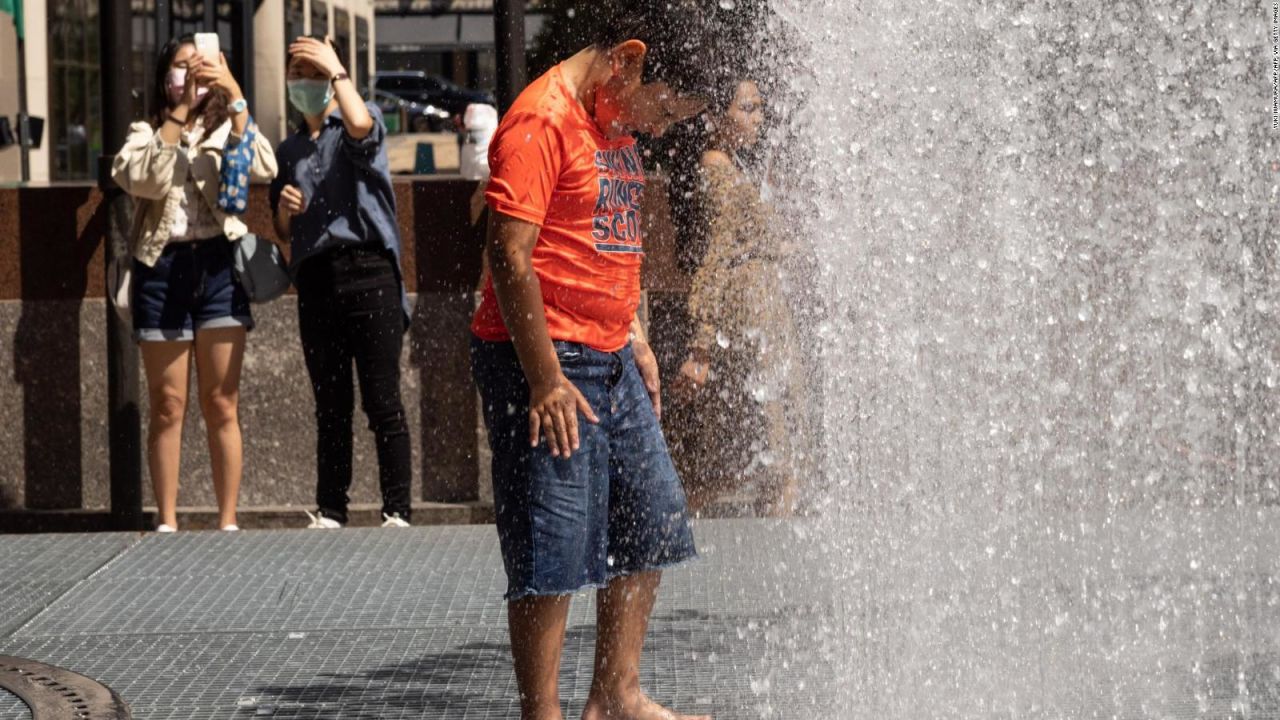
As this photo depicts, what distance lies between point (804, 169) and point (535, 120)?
3.18 m

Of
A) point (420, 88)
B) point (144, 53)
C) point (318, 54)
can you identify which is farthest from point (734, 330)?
point (420, 88)

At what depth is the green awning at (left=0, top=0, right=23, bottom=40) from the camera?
11.6 meters

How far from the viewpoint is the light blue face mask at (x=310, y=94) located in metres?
7.39

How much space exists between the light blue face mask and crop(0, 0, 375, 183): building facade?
9.72 meters

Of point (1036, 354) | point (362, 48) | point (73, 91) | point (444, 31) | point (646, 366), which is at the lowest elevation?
point (1036, 354)

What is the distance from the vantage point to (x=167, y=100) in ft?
24.4

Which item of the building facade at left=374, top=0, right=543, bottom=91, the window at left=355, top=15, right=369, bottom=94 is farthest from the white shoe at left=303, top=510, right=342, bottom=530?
the building facade at left=374, top=0, right=543, bottom=91

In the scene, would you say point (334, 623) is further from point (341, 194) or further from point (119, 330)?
point (119, 330)

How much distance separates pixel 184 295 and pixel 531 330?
3720 millimetres

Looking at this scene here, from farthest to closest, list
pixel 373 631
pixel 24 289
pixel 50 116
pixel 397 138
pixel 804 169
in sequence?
pixel 50 116 < pixel 397 138 < pixel 24 289 < pixel 804 169 < pixel 373 631

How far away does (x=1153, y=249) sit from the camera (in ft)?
27.3

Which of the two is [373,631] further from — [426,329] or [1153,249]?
[1153,249]

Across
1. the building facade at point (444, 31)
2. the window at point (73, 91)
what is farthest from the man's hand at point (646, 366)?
the building facade at point (444, 31)

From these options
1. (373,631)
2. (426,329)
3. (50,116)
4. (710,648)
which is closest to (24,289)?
(426,329)
